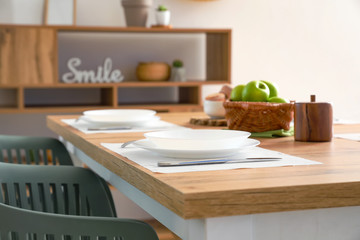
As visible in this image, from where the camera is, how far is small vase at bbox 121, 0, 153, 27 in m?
3.91

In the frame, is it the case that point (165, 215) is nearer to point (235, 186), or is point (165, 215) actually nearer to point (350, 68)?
point (235, 186)

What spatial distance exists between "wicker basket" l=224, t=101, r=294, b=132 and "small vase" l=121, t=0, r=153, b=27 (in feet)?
7.62

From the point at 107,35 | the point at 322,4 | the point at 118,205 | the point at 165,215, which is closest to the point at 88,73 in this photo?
the point at 107,35

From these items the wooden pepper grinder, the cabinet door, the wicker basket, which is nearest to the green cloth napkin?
the wicker basket

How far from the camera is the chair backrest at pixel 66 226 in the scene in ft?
3.26

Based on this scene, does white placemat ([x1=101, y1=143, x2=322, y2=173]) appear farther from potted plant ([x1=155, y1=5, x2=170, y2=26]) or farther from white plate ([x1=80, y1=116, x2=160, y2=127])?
potted plant ([x1=155, y1=5, x2=170, y2=26])

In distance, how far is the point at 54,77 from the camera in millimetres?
3723

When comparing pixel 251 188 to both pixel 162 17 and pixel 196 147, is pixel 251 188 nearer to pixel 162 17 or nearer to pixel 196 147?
pixel 196 147

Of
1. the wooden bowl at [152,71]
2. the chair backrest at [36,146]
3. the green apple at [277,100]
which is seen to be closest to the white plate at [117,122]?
the chair backrest at [36,146]

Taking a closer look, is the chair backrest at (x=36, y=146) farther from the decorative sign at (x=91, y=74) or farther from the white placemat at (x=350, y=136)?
the decorative sign at (x=91, y=74)

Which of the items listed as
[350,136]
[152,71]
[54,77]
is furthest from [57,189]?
[152,71]

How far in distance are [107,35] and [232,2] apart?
3.34ft

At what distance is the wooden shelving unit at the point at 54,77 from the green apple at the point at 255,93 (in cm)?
212

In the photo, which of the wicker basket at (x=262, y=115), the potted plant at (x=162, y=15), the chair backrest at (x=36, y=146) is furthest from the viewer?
the potted plant at (x=162, y=15)
